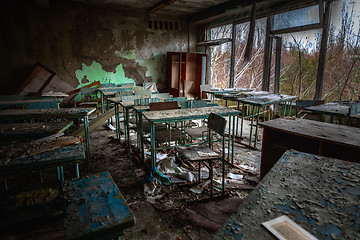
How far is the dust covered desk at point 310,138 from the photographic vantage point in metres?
2.13

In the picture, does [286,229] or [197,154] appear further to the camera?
[197,154]

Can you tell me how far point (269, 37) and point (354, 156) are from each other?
15.4ft

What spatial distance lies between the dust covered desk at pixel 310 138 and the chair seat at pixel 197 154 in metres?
0.77

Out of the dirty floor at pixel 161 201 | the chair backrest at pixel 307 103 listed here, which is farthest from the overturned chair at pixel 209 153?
the chair backrest at pixel 307 103

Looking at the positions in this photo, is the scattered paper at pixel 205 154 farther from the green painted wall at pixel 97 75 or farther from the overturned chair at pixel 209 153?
the green painted wall at pixel 97 75

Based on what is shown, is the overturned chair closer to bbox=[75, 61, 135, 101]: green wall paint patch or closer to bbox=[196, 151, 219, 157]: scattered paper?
bbox=[196, 151, 219, 157]: scattered paper

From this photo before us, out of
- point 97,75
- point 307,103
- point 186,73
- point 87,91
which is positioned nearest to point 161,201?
point 307,103

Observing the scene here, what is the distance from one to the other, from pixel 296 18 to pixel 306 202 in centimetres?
558

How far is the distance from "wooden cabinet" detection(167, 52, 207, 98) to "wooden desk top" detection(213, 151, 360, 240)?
6.56m

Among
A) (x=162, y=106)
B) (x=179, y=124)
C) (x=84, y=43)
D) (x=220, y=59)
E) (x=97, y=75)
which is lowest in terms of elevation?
(x=179, y=124)

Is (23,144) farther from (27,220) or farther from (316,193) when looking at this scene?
(316,193)

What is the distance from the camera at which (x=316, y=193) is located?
1223 mm

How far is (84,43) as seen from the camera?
708cm

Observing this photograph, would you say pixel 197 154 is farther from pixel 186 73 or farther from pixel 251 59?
pixel 186 73
